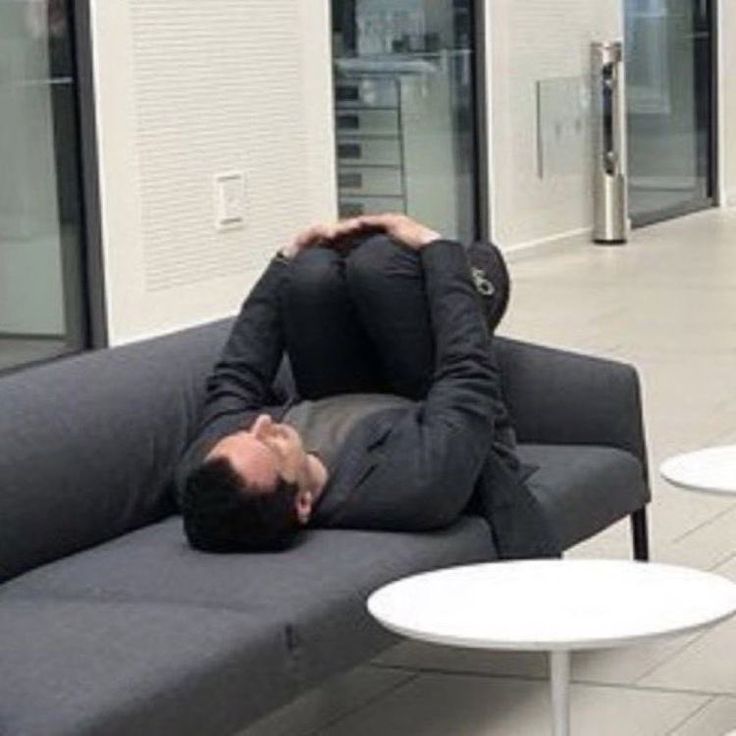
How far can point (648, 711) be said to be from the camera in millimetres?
4164

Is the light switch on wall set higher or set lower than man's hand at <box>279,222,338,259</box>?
lower

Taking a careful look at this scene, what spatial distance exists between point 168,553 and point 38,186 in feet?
15.9

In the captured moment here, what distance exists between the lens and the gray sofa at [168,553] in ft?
10.5

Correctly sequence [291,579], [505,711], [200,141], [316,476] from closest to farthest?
[291,579], [316,476], [505,711], [200,141]

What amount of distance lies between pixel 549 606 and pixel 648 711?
1.06 meters

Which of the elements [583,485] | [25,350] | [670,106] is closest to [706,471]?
[583,485]

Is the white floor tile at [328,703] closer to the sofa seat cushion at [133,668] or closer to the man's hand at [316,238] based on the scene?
the sofa seat cushion at [133,668]

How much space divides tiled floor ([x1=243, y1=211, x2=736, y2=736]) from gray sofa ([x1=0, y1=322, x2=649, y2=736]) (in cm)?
34

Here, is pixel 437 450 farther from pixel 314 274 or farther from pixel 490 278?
pixel 490 278

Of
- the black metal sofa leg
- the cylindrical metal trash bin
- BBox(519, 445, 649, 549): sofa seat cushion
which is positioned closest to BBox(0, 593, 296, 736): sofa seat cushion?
BBox(519, 445, 649, 549): sofa seat cushion

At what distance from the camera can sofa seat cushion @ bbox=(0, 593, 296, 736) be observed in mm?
3038

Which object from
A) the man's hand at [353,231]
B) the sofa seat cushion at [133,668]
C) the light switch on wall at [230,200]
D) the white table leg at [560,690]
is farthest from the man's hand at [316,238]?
the light switch on wall at [230,200]

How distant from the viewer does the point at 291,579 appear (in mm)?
3674

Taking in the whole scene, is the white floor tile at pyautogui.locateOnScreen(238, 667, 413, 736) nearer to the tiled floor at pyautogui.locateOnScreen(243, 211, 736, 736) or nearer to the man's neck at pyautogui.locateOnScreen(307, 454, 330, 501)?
the tiled floor at pyautogui.locateOnScreen(243, 211, 736, 736)
